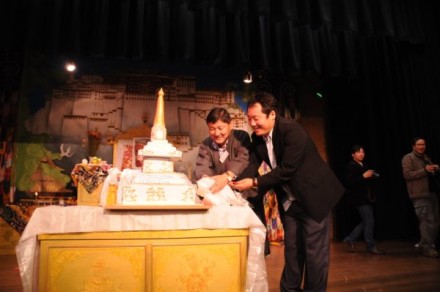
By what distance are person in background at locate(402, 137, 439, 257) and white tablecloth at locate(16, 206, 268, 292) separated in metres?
2.99

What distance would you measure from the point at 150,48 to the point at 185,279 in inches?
123

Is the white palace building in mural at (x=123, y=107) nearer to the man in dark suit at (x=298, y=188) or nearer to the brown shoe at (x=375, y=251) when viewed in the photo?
the brown shoe at (x=375, y=251)

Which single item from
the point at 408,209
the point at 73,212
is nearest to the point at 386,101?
the point at 408,209

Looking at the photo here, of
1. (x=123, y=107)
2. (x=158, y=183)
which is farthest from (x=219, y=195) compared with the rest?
(x=123, y=107)

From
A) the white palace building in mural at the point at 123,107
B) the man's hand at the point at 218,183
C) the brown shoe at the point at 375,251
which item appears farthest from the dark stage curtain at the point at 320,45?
the man's hand at the point at 218,183

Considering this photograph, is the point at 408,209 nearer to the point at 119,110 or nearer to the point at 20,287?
the point at 119,110

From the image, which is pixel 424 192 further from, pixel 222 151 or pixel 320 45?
pixel 222 151

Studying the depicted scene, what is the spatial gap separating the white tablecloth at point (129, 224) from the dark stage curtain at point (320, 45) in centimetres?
239

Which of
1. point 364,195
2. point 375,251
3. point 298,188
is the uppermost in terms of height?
point 298,188

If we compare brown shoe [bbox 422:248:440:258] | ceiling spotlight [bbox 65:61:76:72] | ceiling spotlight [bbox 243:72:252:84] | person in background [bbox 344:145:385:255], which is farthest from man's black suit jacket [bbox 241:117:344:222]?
ceiling spotlight [bbox 65:61:76:72]

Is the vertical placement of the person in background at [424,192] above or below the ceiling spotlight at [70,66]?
below

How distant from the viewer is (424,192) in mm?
3725

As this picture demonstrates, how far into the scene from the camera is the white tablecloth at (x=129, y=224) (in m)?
1.35

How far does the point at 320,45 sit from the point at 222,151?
3.06 meters
